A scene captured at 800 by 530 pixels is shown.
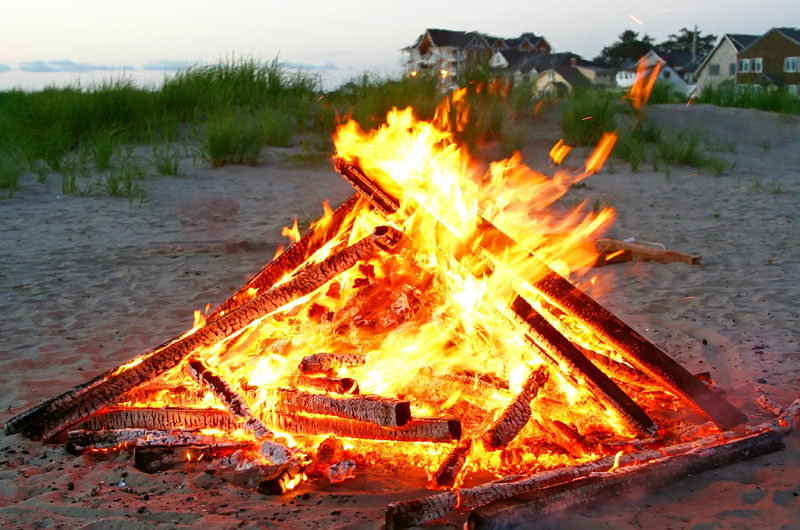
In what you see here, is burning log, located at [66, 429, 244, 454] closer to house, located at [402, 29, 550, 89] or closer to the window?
house, located at [402, 29, 550, 89]

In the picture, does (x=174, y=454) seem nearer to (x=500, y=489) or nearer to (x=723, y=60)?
(x=500, y=489)

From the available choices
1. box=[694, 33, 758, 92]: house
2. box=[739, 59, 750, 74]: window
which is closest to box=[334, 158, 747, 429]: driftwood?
box=[694, 33, 758, 92]: house

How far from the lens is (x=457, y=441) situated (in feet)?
8.44

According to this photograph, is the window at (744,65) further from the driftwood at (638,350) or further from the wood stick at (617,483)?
the wood stick at (617,483)

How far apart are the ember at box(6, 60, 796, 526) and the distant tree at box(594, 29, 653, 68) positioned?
5818cm

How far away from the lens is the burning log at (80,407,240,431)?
277 centimetres

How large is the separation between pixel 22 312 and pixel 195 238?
8.18 ft

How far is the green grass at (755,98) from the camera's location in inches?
600

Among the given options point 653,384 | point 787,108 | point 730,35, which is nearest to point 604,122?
point 787,108

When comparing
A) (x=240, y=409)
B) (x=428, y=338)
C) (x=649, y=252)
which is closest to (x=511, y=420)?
(x=428, y=338)

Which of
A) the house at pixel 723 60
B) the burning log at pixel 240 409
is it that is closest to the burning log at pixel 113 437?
the burning log at pixel 240 409

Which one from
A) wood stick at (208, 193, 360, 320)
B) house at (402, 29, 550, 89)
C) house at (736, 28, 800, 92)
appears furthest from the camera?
house at (736, 28, 800, 92)

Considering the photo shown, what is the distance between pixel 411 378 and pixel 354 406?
1.47 ft

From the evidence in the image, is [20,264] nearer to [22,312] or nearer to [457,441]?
[22,312]
